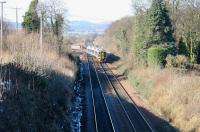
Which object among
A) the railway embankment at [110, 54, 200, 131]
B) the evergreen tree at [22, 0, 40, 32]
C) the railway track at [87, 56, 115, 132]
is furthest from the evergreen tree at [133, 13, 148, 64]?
the evergreen tree at [22, 0, 40, 32]

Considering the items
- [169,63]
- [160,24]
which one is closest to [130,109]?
[169,63]

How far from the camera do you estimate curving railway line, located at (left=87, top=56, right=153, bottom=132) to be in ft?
87.6

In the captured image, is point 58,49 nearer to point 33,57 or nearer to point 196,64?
point 196,64

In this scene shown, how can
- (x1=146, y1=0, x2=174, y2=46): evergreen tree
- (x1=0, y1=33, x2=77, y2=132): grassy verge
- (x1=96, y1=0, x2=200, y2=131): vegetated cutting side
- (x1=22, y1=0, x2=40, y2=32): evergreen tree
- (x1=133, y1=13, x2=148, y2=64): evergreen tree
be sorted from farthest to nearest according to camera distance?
1. (x1=22, y1=0, x2=40, y2=32): evergreen tree
2. (x1=133, y1=13, x2=148, y2=64): evergreen tree
3. (x1=146, y1=0, x2=174, y2=46): evergreen tree
4. (x1=96, y1=0, x2=200, y2=131): vegetated cutting side
5. (x1=0, y1=33, x2=77, y2=132): grassy verge

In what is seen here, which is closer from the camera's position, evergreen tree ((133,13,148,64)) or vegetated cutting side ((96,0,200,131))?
vegetated cutting side ((96,0,200,131))

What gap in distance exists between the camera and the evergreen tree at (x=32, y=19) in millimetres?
51312

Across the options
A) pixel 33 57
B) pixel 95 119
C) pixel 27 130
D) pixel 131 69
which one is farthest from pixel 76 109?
pixel 131 69

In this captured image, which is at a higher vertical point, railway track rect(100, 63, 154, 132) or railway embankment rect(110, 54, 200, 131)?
railway embankment rect(110, 54, 200, 131)

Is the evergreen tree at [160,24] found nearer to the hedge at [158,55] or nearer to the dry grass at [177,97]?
the hedge at [158,55]

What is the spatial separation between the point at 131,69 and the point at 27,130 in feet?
107

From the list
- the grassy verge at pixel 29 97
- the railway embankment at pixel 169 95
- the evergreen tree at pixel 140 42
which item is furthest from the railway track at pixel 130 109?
the grassy verge at pixel 29 97

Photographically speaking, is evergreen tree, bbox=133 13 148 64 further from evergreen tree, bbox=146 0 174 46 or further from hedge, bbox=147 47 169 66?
hedge, bbox=147 47 169 66

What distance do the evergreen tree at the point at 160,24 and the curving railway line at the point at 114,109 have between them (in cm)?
633

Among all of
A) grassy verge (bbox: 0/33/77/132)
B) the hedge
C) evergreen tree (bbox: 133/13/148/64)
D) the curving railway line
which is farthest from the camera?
evergreen tree (bbox: 133/13/148/64)
